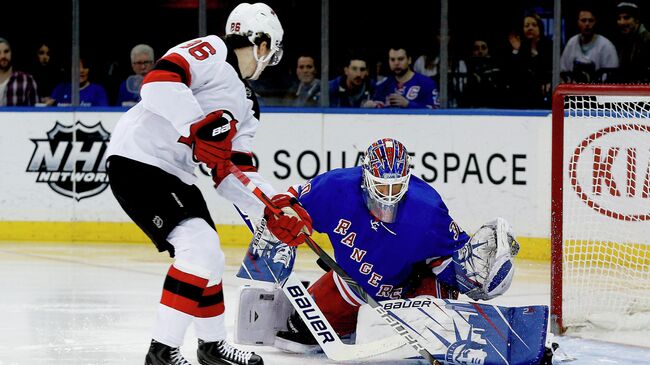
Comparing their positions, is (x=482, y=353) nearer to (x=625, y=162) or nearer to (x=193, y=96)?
(x=193, y=96)

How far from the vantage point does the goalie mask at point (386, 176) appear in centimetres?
396

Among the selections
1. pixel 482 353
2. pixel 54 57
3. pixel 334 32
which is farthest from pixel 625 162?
pixel 54 57

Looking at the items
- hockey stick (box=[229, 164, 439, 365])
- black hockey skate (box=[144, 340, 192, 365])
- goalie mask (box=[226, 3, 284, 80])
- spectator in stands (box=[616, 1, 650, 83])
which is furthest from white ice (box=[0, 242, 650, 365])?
spectator in stands (box=[616, 1, 650, 83])

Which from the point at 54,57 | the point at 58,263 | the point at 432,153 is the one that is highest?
the point at 54,57

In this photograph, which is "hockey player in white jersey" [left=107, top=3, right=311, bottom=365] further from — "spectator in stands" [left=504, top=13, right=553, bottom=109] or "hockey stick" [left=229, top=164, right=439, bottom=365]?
"spectator in stands" [left=504, top=13, right=553, bottom=109]

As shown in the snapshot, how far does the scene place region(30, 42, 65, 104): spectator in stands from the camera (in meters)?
7.49

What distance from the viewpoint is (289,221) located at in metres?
3.77

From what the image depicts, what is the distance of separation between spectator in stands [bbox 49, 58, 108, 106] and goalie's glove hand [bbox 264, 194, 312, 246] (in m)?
3.76

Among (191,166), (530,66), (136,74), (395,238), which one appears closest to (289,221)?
(191,166)

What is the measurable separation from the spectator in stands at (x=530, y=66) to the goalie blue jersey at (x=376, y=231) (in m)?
2.84

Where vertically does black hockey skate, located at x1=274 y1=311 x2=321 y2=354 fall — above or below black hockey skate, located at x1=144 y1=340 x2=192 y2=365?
below

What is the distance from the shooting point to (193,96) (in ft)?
12.1

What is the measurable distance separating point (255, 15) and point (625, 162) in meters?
1.86

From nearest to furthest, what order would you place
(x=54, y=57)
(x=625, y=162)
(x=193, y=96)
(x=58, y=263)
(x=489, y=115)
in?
(x=193, y=96), (x=625, y=162), (x=58, y=263), (x=489, y=115), (x=54, y=57)
